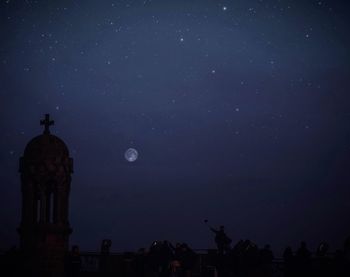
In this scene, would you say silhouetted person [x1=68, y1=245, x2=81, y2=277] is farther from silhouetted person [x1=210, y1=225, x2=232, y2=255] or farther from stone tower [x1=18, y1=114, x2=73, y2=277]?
silhouetted person [x1=210, y1=225, x2=232, y2=255]

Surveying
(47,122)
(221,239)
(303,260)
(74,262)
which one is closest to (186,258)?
(221,239)

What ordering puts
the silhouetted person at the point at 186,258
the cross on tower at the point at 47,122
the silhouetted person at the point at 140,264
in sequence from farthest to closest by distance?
1. the cross on tower at the point at 47,122
2. the silhouetted person at the point at 140,264
3. the silhouetted person at the point at 186,258

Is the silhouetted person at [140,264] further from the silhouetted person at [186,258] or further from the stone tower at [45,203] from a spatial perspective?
the stone tower at [45,203]

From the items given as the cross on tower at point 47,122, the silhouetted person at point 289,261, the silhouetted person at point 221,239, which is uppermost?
the cross on tower at point 47,122

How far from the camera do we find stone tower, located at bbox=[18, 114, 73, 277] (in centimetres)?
2200

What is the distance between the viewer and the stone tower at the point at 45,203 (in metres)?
22.0

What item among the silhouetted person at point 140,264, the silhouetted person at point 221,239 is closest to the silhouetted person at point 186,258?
the silhouetted person at point 140,264

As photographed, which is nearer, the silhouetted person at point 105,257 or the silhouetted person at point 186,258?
the silhouetted person at point 186,258

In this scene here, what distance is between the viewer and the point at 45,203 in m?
23.1

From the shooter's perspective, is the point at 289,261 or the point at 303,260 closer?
the point at 303,260

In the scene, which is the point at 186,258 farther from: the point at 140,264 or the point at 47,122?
the point at 47,122

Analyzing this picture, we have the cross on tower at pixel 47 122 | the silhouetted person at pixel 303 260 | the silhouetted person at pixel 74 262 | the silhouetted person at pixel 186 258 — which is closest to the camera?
the silhouetted person at pixel 74 262

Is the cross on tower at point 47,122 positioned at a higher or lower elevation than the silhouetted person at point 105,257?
higher

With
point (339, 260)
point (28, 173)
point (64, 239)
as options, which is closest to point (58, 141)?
point (28, 173)
